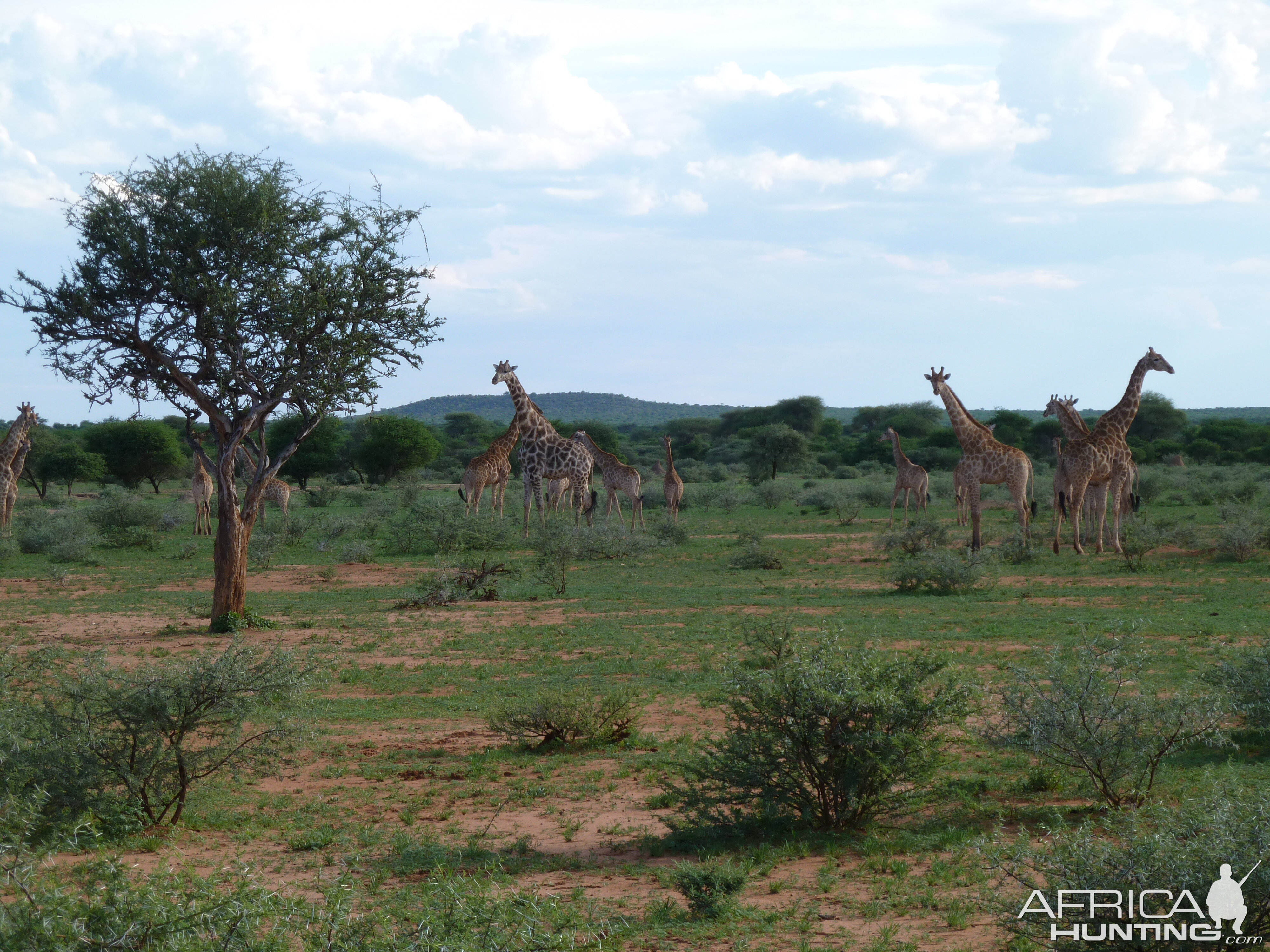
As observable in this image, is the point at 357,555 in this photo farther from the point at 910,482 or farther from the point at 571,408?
the point at 571,408

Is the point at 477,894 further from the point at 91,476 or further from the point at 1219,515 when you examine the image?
the point at 91,476

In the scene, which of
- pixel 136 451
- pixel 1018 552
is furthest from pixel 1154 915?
pixel 136 451

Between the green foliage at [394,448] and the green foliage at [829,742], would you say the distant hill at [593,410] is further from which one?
the green foliage at [829,742]

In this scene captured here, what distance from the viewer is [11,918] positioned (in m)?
3.32

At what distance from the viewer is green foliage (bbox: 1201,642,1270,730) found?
7.69 meters

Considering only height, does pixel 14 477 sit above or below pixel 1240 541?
above

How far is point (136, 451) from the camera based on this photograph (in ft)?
151

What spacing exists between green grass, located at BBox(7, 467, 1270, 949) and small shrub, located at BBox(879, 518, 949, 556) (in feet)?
2.06

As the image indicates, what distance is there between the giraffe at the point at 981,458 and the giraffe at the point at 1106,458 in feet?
2.64

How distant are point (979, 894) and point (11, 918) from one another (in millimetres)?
4018

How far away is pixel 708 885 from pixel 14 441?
26.3 m

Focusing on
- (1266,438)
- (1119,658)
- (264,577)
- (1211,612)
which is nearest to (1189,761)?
(1119,658)

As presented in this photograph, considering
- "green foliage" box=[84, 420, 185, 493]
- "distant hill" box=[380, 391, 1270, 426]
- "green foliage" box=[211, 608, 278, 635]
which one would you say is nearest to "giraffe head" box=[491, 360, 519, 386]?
"green foliage" box=[211, 608, 278, 635]

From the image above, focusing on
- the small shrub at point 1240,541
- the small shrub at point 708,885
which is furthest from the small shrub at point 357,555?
the small shrub at point 708,885
